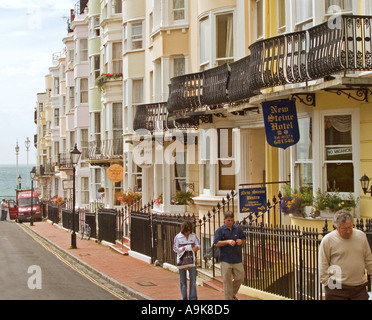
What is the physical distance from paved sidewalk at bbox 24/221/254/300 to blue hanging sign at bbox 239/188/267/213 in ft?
6.37

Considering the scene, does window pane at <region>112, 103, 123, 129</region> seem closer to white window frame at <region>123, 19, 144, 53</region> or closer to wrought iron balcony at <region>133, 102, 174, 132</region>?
white window frame at <region>123, 19, 144, 53</region>

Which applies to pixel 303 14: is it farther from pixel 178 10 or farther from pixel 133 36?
pixel 133 36

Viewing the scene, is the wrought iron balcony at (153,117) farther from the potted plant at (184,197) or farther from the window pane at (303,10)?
the window pane at (303,10)

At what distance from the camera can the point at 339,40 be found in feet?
44.7

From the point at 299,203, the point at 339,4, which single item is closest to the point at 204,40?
the point at 339,4

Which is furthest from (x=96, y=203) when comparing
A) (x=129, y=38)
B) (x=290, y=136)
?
(x=290, y=136)

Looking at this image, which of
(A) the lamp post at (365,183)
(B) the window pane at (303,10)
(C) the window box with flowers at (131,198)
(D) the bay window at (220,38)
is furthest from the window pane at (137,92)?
(A) the lamp post at (365,183)

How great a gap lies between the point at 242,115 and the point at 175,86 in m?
2.97

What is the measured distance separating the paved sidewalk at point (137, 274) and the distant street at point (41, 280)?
2.43 ft

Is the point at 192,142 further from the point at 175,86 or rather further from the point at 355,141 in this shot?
the point at 355,141

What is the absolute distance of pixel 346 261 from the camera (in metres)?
9.53

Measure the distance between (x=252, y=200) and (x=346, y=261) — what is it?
7588mm

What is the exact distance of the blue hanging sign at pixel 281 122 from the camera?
16.0 metres

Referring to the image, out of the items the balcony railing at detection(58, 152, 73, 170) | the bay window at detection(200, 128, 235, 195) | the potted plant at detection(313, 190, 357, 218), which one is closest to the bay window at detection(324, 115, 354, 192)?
the potted plant at detection(313, 190, 357, 218)
